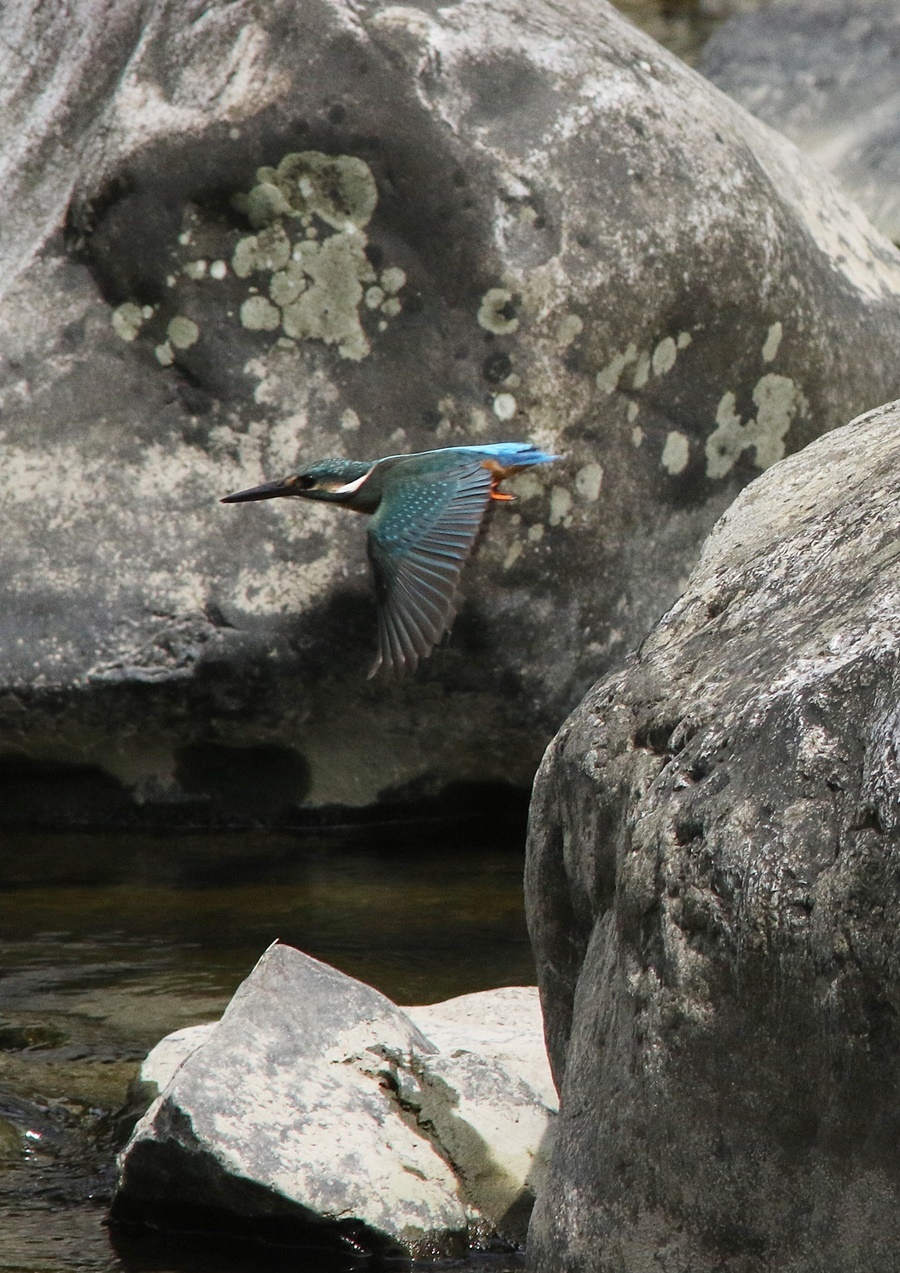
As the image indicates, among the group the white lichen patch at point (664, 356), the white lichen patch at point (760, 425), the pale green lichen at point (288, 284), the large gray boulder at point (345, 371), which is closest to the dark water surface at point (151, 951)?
the large gray boulder at point (345, 371)

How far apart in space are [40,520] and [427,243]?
120 cm

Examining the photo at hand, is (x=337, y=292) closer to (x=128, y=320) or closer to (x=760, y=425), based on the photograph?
(x=128, y=320)

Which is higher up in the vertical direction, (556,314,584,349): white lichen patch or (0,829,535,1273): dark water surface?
Result: (556,314,584,349): white lichen patch

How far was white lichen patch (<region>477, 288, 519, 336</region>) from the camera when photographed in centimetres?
486

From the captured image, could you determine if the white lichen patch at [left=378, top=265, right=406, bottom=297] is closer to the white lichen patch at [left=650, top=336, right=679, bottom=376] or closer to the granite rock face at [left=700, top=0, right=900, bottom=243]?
the white lichen patch at [left=650, top=336, right=679, bottom=376]

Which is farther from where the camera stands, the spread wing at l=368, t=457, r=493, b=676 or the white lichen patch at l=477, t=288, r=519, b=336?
the white lichen patch at l=477, t=288, r=519, b=336

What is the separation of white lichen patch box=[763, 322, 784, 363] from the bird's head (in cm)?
119

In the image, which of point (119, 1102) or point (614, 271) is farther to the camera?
point (614, 271)

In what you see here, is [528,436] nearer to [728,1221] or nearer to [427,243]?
[427,243]

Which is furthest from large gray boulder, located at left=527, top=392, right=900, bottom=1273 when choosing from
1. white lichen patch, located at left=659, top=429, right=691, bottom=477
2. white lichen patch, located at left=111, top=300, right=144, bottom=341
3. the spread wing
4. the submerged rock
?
white lichen patch, located at left=111, top=300, right=144, bottom=341

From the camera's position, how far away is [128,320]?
4.97 m

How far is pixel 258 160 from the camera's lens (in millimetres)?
4871

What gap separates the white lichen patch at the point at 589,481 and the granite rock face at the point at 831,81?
5.23 meters

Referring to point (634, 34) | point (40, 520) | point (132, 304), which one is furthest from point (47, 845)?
point (634, 34)
